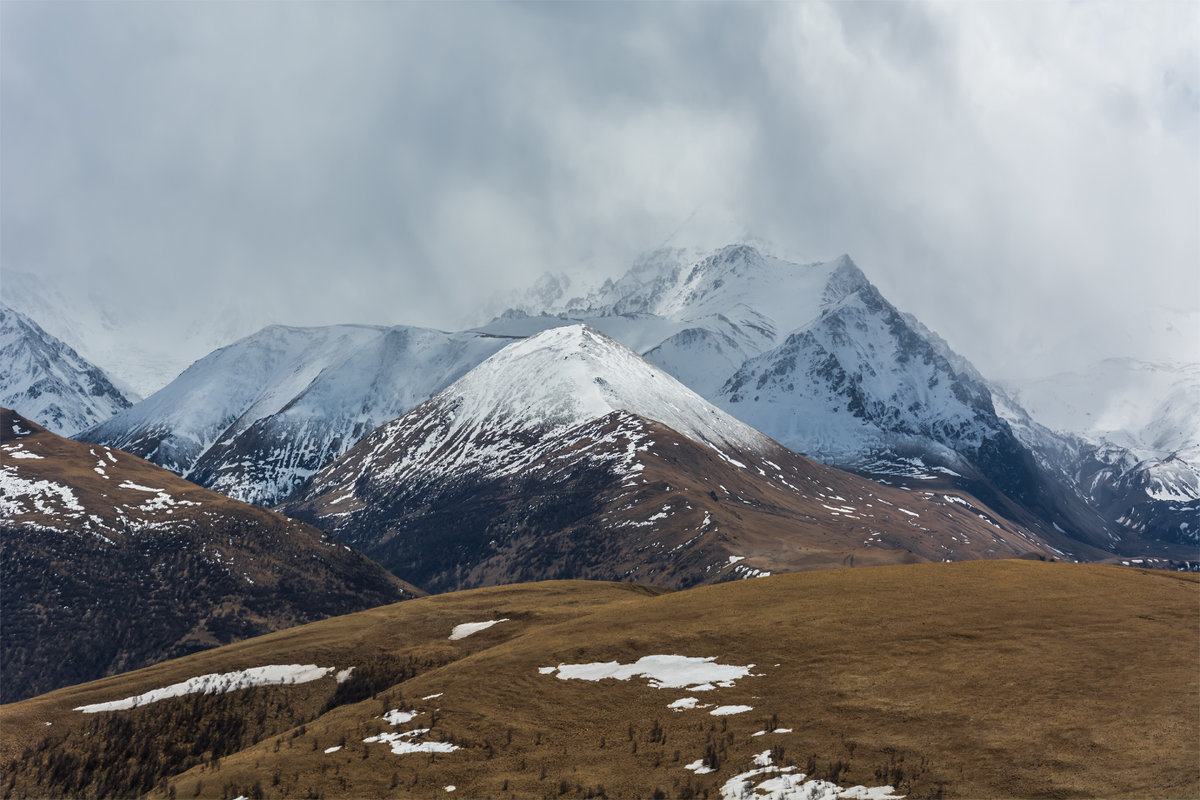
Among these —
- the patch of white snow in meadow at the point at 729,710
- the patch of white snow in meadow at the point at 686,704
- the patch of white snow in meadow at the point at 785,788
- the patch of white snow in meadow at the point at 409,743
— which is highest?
the patch of white snow in meadow at the point at 686,704

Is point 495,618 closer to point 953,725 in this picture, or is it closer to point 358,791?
point 358,791

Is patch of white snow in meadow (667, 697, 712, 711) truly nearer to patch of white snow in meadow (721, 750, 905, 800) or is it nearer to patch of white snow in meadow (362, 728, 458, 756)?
patch of white snow in meadow (721, 750, 905, 800)

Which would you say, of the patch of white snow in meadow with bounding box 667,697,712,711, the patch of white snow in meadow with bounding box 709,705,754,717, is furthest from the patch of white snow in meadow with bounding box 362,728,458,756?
the patch of white snow in meadow with bounding box 709,705,754,717

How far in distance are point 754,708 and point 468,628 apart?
44.3 metres

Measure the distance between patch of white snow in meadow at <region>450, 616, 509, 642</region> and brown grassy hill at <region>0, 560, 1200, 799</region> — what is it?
11.0 ft

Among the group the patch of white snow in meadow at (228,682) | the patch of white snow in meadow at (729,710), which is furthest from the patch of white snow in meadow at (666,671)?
the patch of white snow in meadow at (228,682)

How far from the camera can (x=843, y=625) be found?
66.6m

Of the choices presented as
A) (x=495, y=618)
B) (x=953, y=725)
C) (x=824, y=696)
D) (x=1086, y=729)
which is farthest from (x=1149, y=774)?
(x=495, y=618)

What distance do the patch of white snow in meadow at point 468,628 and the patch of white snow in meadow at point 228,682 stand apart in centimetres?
1289

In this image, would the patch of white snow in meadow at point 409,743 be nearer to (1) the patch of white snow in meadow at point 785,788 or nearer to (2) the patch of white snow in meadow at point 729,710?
(2) the patch of white snow in meadow at point 729,710

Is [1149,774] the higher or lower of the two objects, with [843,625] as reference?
lower

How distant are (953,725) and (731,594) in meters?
34.5

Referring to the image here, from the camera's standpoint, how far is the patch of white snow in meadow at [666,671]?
61062 mm

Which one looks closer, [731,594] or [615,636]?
[615,636]
